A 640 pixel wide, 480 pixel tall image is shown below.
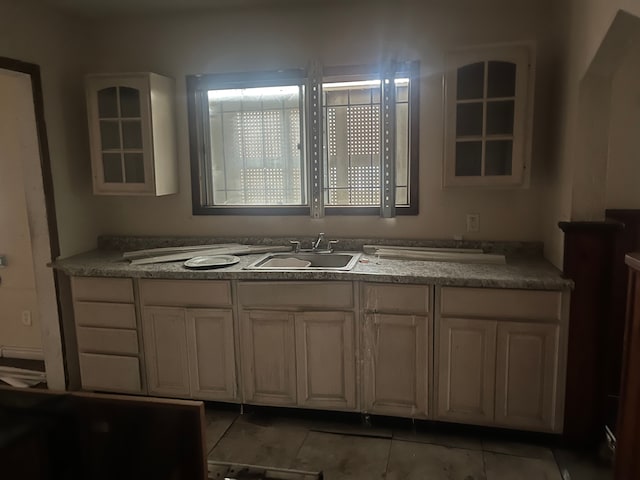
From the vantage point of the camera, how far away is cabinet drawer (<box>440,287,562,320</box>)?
2.36m

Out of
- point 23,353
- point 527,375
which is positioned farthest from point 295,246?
point 23,353

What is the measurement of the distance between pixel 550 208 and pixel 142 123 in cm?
238

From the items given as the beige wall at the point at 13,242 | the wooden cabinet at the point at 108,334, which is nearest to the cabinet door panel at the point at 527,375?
the wooden cabinet at the point at 108,334

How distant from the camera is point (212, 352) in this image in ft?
9.14

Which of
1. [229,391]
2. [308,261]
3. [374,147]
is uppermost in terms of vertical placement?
[374,147]

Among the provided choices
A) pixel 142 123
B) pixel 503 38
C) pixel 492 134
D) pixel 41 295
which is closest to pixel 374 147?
pixel 492 134

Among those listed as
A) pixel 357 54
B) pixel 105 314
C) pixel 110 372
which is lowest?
pixel 110 372

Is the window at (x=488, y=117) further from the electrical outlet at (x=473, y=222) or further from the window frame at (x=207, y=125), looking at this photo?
the window frame at (x=207, y=125)

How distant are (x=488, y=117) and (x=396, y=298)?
3.47ft

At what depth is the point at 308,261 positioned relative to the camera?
3047mm

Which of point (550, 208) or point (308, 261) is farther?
point (308, 261)

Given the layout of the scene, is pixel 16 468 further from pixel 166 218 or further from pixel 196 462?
pixel 166 218

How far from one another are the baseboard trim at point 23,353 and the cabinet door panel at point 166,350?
4.71 feet

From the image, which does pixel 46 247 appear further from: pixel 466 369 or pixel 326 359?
pixel 466 369
